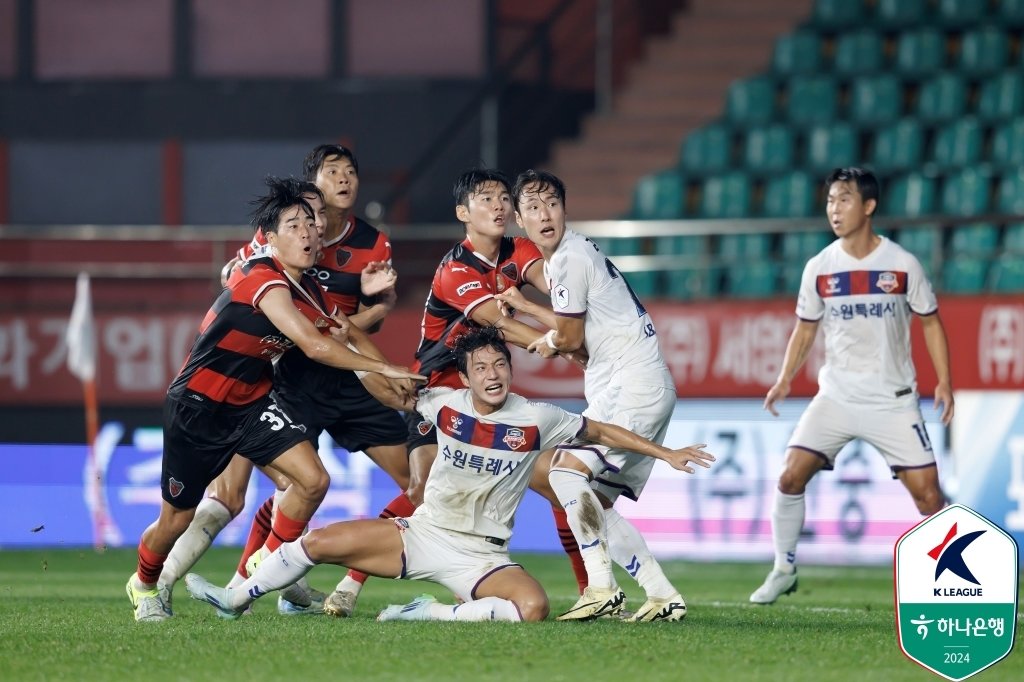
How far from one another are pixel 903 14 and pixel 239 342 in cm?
1183

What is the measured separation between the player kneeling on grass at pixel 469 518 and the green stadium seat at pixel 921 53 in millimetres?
10839

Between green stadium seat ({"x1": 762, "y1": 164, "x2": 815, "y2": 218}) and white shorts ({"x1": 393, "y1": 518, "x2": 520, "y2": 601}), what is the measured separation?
31.1ft

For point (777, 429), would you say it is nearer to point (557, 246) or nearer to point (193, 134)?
point (557, 246)

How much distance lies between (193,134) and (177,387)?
1158 cm

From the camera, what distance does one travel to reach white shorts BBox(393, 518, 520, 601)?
7605mm

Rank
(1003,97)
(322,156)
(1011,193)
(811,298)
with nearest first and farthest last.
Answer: (322,156), (811,298), (1011,193), (1003,97)

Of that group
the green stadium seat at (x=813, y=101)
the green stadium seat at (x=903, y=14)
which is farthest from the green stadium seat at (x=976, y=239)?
the green stadium seat at (x=903, y=14)

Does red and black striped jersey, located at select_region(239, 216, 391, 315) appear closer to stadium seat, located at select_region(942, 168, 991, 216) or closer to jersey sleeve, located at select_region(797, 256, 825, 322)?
jersey sleeve, located at select_region(797, 256, 825, 322)

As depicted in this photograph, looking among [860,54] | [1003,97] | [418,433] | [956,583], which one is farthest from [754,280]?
[956,583]

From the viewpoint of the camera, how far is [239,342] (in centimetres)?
788

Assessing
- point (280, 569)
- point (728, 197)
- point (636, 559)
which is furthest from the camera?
point (728, 197)

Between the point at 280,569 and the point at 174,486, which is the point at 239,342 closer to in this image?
the point at 174,486

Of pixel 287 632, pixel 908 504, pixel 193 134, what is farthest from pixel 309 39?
pixel 287 632

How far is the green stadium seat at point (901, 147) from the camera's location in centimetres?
1644
